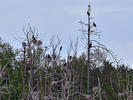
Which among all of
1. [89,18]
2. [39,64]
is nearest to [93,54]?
[89,18]

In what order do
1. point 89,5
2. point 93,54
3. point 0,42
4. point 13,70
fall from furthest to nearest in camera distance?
1. point 0,42
2. point 13,70
3. point 89,5
4. point 93,54

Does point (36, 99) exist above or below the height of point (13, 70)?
below

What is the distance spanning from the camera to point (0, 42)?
49.7m

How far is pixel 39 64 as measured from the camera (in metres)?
13.4

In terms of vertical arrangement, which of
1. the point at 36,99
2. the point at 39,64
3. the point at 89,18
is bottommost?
the point at 36,99

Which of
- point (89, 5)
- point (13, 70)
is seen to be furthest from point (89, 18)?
point (13, 70)

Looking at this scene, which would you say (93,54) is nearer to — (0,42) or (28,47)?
(28,47)

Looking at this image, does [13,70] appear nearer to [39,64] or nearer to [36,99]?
[39,64]

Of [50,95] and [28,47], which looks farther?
[28,47]

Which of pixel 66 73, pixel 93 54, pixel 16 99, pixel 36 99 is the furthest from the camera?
pixel 16 99

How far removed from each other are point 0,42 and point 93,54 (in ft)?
106

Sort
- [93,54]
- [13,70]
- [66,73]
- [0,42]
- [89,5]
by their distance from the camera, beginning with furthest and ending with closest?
1. [0,42]
2. [13,70]
3. [89,5]
4. [93,54]
5. [66,73]

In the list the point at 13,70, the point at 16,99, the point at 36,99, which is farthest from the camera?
the point at 13,70

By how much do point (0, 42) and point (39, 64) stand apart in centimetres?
3678
